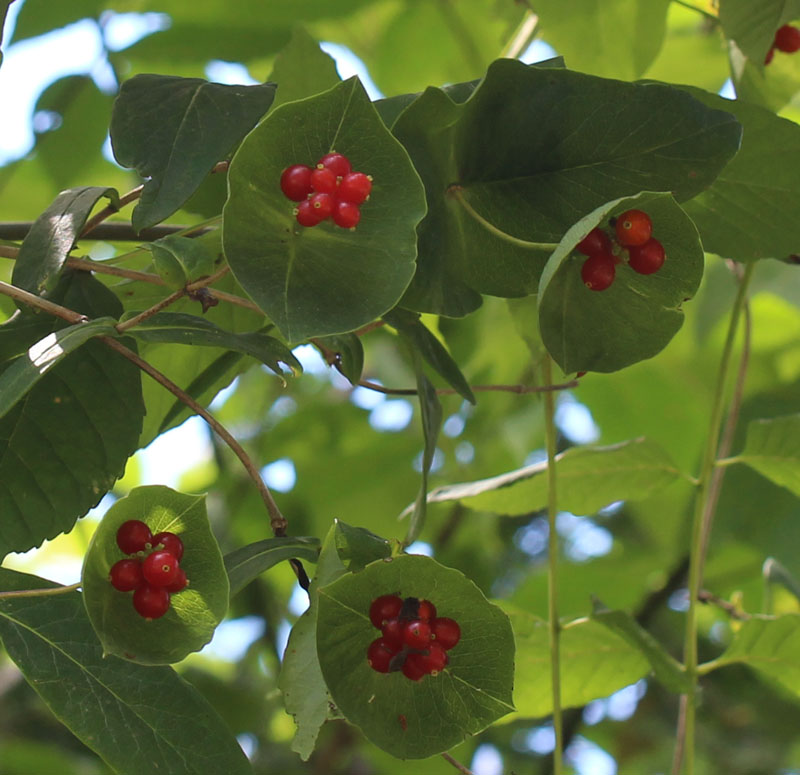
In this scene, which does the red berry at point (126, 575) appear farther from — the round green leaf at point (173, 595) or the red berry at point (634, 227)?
the red berry at point (634, 227)

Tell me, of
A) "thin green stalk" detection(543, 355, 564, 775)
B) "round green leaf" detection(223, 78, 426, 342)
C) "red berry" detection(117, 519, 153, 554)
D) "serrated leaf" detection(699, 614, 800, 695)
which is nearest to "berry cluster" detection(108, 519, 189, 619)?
"red berry" detection(117, 519, 153, 554)

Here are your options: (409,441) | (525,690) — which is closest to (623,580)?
(409,441)

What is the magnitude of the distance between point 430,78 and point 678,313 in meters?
0.77

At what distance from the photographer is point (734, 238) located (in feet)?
2.09

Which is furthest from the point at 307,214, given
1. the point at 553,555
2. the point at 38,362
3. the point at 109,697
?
the point at 553,555

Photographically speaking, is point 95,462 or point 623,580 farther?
point 623,580

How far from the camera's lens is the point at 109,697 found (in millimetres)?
508

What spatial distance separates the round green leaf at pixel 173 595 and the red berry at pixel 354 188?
0.44 feet

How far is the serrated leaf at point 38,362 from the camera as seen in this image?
1.33 ft

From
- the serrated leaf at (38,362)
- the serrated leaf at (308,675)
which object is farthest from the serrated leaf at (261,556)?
the serrated leaf at (38,362)

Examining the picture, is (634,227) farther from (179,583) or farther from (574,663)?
(574,663)

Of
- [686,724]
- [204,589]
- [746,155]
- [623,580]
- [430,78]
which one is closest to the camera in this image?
[204,589]

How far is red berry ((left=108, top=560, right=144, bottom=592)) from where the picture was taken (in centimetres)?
45

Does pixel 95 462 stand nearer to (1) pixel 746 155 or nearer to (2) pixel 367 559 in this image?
(2) pixel 367 559
